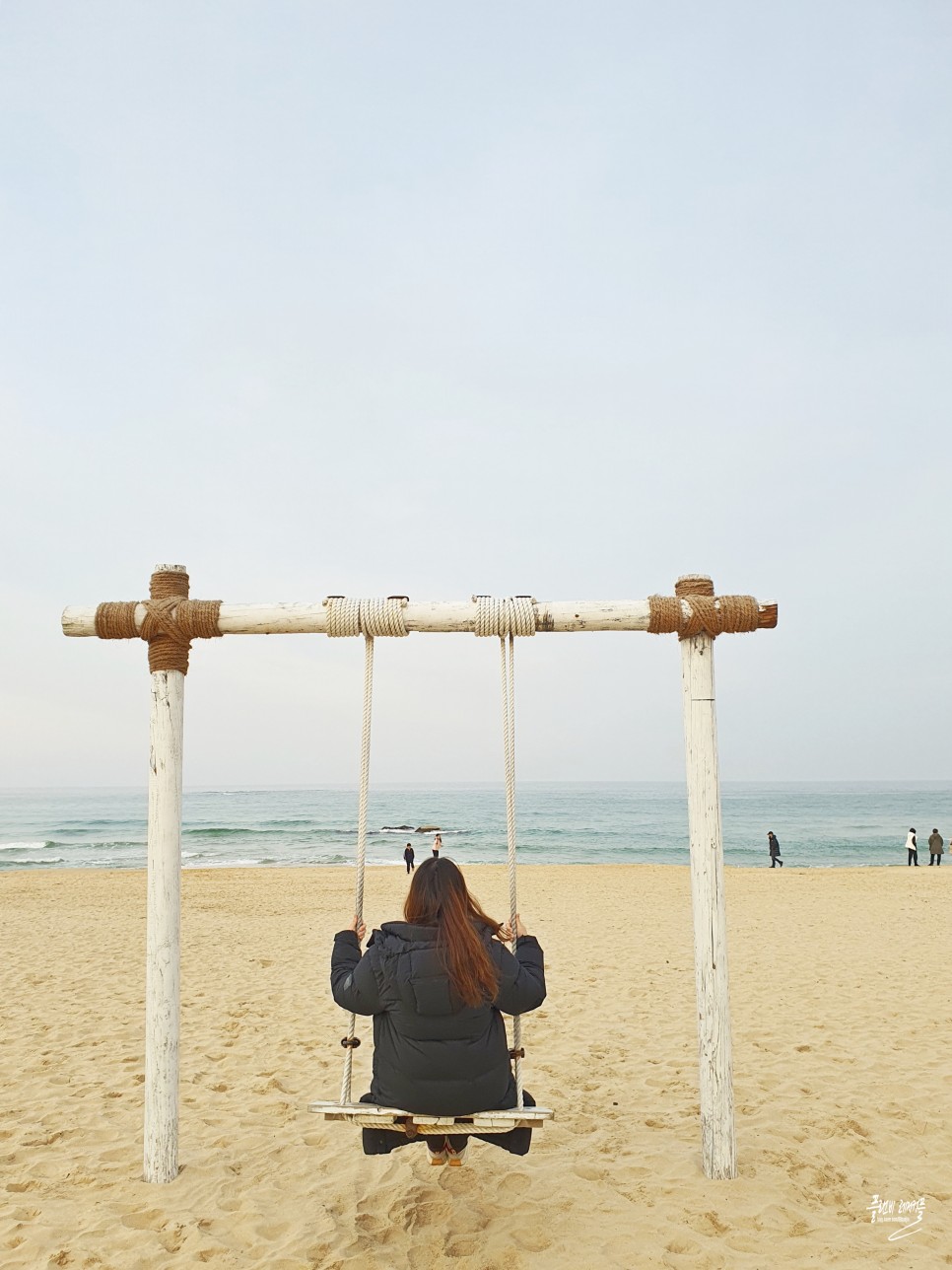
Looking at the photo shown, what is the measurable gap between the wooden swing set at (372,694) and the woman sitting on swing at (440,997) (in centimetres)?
78

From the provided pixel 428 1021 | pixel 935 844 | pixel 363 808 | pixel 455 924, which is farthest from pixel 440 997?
pixel 935 844

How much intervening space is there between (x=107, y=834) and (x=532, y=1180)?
37347 mm

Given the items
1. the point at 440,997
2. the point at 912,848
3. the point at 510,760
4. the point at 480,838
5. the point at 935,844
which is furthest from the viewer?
the point at 480,838

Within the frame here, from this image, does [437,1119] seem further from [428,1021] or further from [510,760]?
[510,760]

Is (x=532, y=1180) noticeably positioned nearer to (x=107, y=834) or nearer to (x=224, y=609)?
(x=224, y=609)

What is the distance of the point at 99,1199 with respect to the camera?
3457mm

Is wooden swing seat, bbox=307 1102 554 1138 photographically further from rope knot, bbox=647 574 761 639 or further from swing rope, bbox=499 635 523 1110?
rope knot, bbox=647 574 761 639

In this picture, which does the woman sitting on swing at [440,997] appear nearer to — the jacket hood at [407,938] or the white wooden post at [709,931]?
the jacket hood at [407,938]

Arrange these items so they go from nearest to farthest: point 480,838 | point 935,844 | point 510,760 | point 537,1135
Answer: point 510,760, point 537,1135, point 935,844, point 480,838

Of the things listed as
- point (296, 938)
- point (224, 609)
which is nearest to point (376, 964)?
point (224, 609)

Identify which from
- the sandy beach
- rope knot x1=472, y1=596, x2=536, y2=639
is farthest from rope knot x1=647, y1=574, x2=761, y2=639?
the sandy beach

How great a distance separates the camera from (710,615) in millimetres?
3588

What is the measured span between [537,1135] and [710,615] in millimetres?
2840

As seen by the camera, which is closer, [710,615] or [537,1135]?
[710,615]
